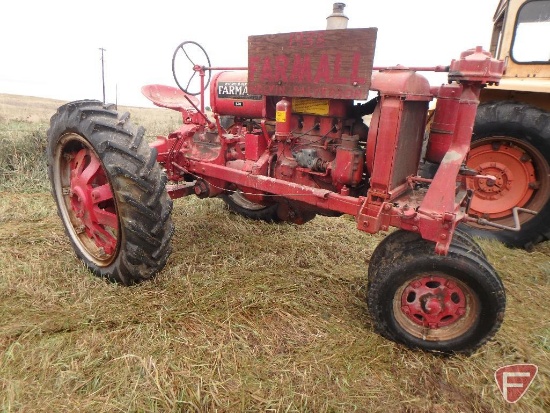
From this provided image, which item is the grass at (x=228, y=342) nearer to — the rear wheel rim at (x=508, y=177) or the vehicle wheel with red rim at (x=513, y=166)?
the vehicle wheel with red rim at (x=513, y=166)

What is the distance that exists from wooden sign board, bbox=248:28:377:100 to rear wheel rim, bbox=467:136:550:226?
7.20 ft

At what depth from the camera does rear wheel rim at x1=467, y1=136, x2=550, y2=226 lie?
3736mm

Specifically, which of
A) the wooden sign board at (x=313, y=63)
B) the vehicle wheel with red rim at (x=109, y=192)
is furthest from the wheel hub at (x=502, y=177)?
the vehicle wheel with red rim at (x=109, y=192)

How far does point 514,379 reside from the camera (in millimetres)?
2049

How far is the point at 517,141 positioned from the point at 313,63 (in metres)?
2.43

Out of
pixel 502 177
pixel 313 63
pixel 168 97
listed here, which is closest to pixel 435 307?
pixel 313 63

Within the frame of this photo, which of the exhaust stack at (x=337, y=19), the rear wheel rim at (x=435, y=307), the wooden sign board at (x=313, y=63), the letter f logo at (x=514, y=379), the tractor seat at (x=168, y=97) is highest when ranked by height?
the exhaust stack at (x=337, y=19)

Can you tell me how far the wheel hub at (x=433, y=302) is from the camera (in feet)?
6.95

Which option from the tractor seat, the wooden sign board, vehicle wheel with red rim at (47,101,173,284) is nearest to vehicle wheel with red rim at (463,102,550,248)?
the wooden sign board

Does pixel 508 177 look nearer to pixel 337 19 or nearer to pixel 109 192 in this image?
pixel 337 19

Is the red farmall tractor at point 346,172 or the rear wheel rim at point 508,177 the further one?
the rear wheel rim at point 508,177

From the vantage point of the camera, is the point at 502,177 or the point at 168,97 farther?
the point at 502,177

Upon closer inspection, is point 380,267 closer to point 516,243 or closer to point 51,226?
point 516,243

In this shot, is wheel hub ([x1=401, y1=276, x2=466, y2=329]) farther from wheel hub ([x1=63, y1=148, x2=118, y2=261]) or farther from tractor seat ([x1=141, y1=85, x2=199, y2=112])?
tractor seat ([x1=141, y1=85, x2=199, y2=112])
